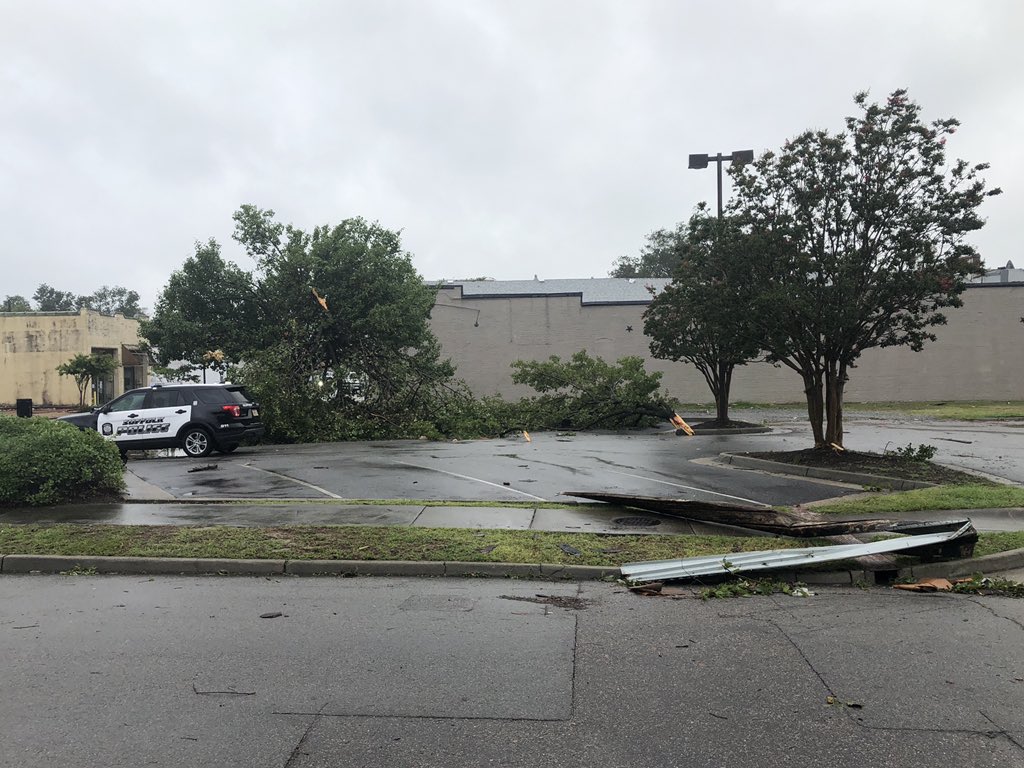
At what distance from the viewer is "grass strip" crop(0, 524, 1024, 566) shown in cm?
754

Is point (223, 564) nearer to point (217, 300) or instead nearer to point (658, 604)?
point (658, 604)

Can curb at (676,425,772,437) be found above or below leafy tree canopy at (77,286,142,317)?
below

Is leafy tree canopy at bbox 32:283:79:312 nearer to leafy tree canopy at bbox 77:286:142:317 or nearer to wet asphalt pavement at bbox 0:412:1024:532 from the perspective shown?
leafy tree canopy at bbox 77:286:142:317

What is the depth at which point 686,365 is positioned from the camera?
1606 inches

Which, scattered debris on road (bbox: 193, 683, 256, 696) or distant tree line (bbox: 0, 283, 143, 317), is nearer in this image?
scattered debris on road (bbox: 193, 683, 256, 696)

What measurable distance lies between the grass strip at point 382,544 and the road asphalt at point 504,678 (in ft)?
2.75

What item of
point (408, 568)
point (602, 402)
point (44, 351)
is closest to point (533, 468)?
point (408, 568)

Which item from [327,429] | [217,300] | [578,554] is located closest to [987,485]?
[578,554]

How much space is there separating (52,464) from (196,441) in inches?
293

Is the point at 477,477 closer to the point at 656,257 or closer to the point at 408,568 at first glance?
the point at 408,568

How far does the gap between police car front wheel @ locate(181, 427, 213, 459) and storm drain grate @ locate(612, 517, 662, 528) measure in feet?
38.9

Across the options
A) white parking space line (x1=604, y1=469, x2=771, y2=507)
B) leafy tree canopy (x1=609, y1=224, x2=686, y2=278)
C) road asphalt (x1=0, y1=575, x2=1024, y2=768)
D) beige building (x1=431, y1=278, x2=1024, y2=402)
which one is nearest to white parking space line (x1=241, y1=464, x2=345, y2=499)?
white parking space line (x1=604, y1=469, x2=771, y2=507)

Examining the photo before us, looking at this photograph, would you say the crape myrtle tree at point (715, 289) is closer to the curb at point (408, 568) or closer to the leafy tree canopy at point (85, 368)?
the curb at point (408, 568)

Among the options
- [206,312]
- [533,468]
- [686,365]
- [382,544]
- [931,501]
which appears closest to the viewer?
[382,544]
